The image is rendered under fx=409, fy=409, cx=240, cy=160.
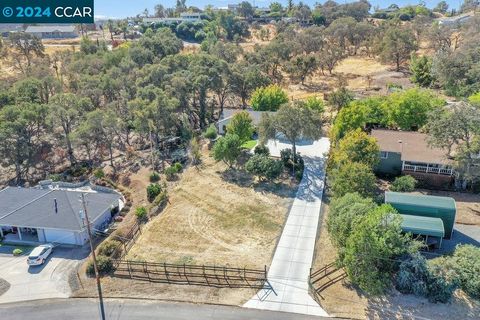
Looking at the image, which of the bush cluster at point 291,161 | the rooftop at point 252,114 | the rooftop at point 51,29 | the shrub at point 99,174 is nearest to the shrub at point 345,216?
the bush cluster at point 291,161

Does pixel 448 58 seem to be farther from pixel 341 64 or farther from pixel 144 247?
pixel 144 247

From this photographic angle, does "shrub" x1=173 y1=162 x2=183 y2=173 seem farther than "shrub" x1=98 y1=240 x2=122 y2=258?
Yes

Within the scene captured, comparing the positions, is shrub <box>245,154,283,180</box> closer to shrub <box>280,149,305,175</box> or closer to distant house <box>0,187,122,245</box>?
shrub <box>280,149,305,175</box>

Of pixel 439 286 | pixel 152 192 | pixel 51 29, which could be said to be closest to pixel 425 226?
pixel 439 286

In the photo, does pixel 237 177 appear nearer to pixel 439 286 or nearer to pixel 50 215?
pixel 50 215

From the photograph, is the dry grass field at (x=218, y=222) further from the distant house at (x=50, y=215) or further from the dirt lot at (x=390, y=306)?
the dirt lot at (x=390, y=306)

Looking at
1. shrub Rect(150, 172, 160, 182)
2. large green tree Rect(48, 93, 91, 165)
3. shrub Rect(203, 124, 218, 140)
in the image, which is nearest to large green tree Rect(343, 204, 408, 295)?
shrub Rect(150, 172, 160, 182)
